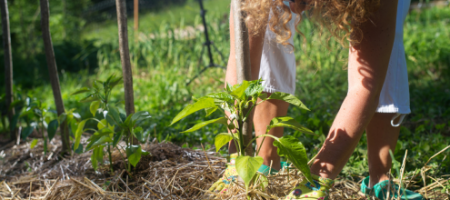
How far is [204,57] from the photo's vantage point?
11.9 ft

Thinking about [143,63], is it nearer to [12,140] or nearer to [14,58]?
[14,58]

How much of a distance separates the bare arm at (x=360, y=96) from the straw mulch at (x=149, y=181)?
5.4 inches

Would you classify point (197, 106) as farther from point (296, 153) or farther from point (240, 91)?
point (296, 153)

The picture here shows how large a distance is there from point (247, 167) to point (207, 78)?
2.58 m

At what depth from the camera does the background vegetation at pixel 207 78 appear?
1.90 metres

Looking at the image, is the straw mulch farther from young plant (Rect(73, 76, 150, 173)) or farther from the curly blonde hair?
the curly blonde hair

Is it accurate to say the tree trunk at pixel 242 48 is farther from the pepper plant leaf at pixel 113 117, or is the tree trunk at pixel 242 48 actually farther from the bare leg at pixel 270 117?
the pepper plant leaf at pixel 113 117

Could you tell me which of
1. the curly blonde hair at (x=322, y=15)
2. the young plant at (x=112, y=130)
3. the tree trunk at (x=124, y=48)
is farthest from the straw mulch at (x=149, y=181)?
the curly blonde hair at (x=322, y=15)

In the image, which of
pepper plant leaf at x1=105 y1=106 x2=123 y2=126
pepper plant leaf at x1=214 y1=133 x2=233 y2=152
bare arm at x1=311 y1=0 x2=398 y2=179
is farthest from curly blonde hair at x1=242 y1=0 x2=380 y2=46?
Answer: pepper plant leaf at x1=105 y1=106 x2=123 y2=126

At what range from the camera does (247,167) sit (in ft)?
2.83

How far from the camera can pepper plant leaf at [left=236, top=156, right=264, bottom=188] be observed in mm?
839

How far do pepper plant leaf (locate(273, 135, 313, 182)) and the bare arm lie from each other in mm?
233

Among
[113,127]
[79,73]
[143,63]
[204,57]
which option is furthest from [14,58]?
[113,127]

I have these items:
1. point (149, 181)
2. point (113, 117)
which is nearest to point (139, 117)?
point (113, 117)
